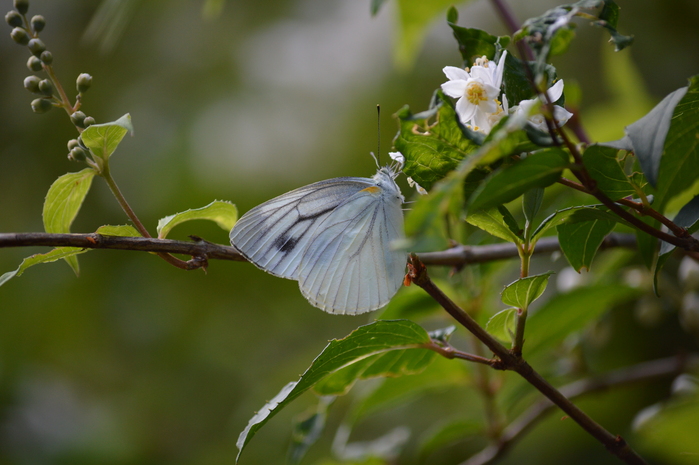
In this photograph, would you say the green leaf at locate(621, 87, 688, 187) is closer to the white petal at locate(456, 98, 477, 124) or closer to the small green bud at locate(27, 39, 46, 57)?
the white petal at locate(456, 98, 477, 124)

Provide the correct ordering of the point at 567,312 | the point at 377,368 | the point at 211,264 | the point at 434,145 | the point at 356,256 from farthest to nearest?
the point at 211,264 < the point at 567,312 < the point at 356,256 < the point at 377,368 < the point at 434,145

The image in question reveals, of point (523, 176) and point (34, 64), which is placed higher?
point (34, 64)

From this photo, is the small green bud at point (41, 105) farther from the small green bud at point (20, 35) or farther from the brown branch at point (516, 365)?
the brown branch at point (516, 365)

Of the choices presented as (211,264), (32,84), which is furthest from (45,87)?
(211,264)

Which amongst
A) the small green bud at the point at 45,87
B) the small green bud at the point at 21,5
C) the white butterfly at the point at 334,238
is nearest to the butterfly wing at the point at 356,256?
the white butterfly at the point at 334,238

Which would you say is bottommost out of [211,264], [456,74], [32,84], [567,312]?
[211,264]

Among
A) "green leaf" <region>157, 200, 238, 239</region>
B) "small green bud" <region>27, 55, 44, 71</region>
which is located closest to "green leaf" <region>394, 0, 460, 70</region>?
"green leaf" <region>157, 200, 238, 239</region>

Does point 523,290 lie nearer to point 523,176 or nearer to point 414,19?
point 523,176
